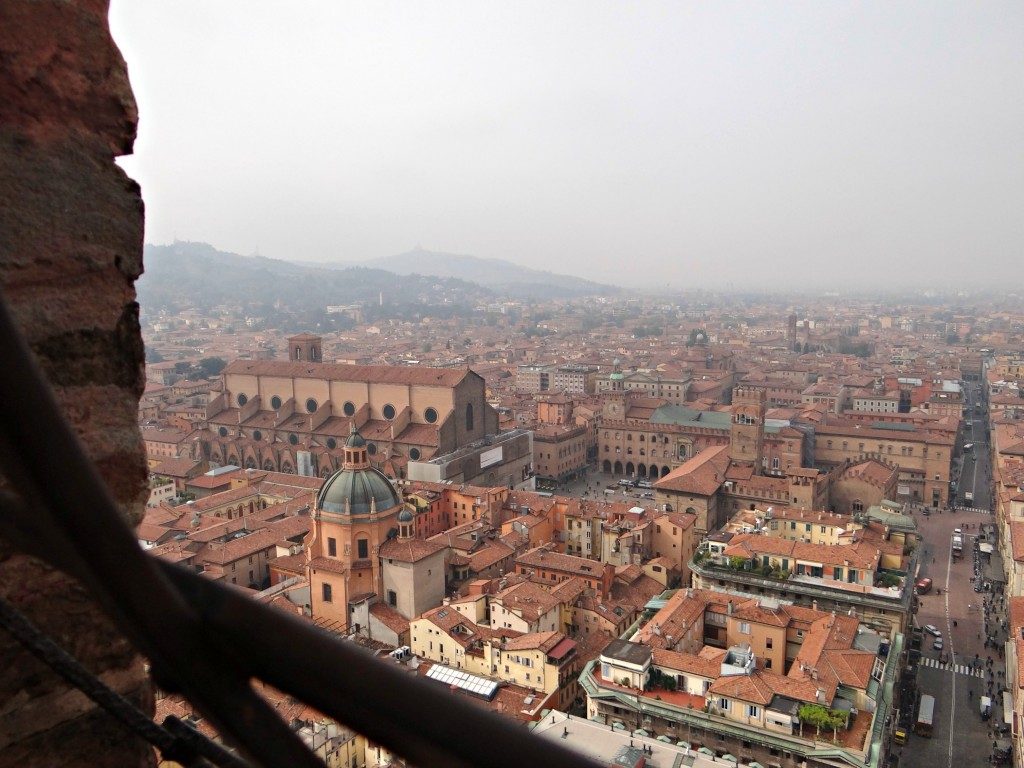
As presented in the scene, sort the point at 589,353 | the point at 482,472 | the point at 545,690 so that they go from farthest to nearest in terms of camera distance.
Result: the point at 589,353
the point at 482,472
the point at 545,690

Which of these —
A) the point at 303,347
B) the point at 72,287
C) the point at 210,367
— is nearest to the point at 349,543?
the point at 72,287

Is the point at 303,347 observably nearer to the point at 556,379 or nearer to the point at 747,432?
the point at 556,379

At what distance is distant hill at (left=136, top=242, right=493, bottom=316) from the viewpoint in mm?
136000

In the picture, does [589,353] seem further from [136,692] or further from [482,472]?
[136,692]

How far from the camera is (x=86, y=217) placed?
141 centimetres

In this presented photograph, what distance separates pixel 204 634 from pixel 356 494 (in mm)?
18423

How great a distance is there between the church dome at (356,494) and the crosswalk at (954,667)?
1337 cm

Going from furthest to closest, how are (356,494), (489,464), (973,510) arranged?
(973,510) < (489,464) < (356,494)

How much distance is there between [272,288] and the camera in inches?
6161

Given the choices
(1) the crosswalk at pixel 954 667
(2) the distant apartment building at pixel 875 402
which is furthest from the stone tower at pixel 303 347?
(1) the crosswalk at pixel 954 667

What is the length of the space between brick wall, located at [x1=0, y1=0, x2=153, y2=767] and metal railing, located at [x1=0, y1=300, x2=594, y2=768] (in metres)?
0.61

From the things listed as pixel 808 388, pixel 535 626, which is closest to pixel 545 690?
pixel 535 626

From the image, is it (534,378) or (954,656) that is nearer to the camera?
(954,656)

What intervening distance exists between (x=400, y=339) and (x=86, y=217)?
97.0 meters
